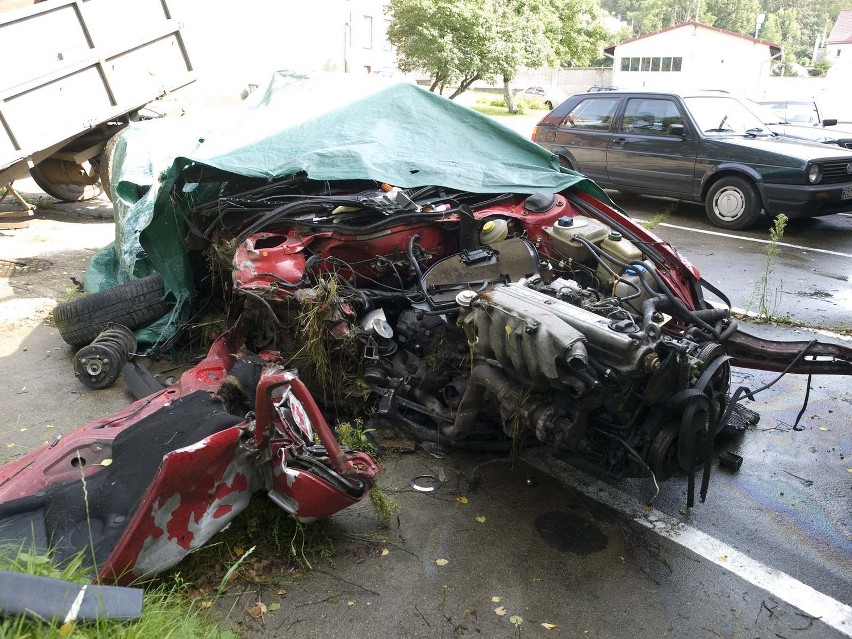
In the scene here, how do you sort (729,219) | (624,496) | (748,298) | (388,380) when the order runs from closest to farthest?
(624,496), (388,380), (748,298), (729,219)

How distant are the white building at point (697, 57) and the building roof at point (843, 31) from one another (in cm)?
305

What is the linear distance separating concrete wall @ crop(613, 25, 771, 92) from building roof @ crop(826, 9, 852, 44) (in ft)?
11.8

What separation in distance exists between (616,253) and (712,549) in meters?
1.77

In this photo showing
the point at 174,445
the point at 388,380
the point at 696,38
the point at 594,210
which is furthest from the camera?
the point at 696,38

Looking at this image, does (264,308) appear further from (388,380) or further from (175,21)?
(175,21)

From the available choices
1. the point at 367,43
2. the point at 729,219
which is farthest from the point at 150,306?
the point at 367,43

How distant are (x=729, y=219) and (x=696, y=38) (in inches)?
1473

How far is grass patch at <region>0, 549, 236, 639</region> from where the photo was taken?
201cm

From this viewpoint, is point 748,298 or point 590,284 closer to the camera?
point 590,284

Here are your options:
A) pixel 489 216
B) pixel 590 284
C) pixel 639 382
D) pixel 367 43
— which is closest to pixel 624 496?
pixel 639 382

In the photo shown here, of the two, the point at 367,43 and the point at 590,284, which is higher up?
the point at 590,284

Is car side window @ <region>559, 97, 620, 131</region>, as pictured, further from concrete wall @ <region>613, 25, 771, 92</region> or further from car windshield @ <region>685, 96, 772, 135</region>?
concrete wall @ <region>613, 25, 771, 92</region>

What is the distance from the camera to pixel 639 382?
3049 mm

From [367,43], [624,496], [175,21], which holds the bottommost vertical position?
[367,43]
